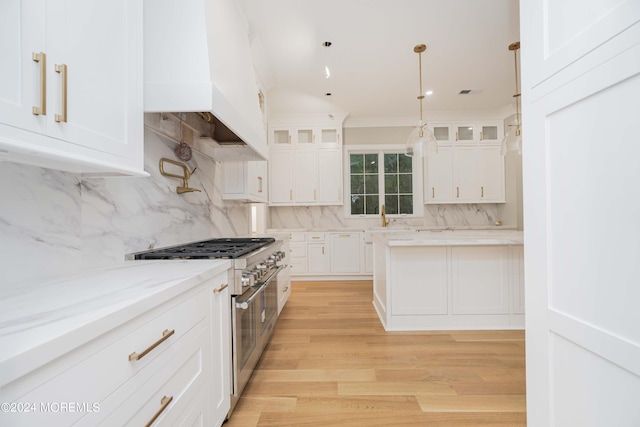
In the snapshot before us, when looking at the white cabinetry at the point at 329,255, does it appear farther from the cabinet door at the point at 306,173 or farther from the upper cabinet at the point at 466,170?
the upper cabinet at the point at 466,170

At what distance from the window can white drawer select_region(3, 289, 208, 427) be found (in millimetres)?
4925

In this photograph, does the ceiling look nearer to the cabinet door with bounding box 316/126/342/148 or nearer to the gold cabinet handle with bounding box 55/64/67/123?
the cabinet door with bounding box 316/126/342/148

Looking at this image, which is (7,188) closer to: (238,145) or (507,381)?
(238,145)

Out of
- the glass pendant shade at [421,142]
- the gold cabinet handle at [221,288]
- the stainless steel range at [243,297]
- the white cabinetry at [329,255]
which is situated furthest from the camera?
the white cabinetry at [329,255]

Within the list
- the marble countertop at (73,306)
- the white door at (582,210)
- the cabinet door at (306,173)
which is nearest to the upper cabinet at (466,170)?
the cabinet door at (306,173)

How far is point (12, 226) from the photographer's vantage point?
1.05m

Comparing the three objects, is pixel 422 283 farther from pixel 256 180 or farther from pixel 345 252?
pixel 345 252

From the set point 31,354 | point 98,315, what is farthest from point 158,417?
point 31,354

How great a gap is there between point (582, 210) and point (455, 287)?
2.34 m

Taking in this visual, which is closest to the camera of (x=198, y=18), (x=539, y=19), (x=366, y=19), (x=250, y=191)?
(x=539, y=19)

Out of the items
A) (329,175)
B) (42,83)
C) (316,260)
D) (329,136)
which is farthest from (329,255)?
(42,83)

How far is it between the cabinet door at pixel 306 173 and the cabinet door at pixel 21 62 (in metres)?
4.57

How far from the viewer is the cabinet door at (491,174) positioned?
17.8 ft

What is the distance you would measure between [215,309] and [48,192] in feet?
2.71
